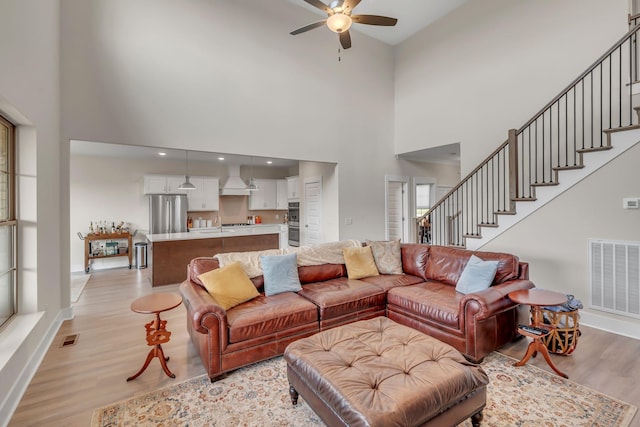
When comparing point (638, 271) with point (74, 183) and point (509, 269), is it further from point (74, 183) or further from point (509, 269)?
point (74, 183)

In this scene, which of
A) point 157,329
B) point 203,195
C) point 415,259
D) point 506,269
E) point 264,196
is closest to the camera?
point 157,329

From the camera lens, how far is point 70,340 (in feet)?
10.5

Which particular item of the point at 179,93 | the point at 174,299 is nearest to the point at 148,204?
the point at 179,93

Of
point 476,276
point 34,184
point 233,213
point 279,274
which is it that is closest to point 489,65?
point 476,276

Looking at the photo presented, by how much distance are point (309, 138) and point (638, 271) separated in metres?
4.76

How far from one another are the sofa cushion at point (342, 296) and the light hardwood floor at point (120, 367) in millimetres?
1232

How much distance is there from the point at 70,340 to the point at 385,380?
3421mm

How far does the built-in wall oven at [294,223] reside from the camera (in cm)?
775

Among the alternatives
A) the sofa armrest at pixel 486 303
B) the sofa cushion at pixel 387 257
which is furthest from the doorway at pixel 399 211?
the sofa armrest at pixel 486 303

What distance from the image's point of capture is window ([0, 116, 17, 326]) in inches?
101

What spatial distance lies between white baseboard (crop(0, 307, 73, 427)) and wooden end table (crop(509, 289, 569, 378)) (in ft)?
12.8

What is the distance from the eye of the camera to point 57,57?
3.56 metres

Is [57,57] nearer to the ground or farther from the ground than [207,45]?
nearer to the ground

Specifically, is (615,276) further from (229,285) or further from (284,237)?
(284,237)
